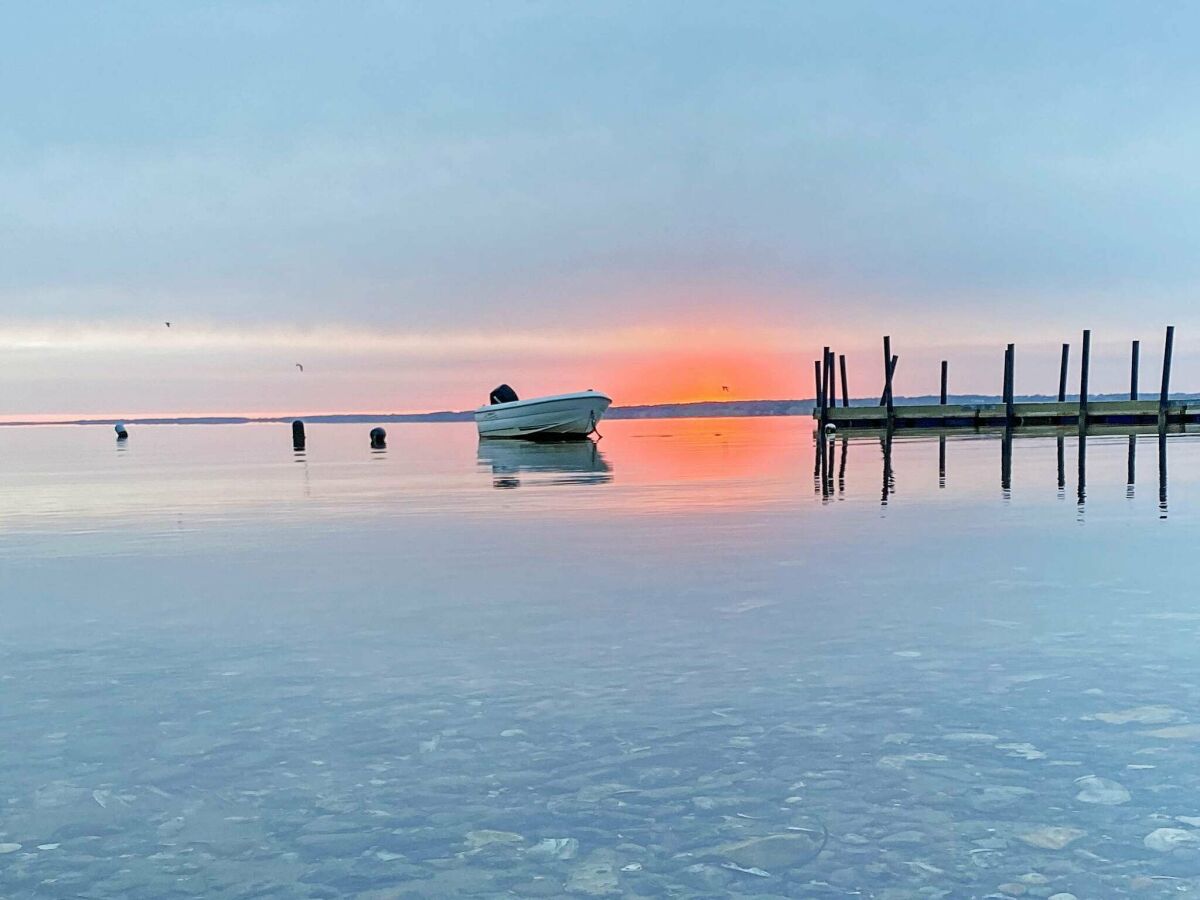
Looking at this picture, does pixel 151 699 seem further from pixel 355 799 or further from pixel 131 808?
pixel 355 799

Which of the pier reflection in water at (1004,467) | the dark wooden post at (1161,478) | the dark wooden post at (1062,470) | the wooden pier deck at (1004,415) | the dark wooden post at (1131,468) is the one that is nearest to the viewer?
the dark wooden post at (1161,478)

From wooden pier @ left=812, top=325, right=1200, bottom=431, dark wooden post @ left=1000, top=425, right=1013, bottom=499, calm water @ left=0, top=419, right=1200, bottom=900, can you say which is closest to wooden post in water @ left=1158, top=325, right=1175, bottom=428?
wooden pier @ left=812, top=325, right=1200, bottom=431

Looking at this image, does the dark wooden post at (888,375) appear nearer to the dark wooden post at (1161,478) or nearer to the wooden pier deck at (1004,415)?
the wooden pier deck at (1004,415)

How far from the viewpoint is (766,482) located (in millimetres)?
25656

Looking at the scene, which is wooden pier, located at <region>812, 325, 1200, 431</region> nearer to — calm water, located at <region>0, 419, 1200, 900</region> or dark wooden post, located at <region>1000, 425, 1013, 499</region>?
dark wooden post, located at <region>1000, 425, 1013, 499</region>

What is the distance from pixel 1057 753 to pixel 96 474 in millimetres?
36197

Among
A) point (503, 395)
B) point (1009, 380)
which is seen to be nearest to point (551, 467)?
point (503, 395)

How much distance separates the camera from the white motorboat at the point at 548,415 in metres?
55.1

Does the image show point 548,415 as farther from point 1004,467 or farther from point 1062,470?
point 1062,470

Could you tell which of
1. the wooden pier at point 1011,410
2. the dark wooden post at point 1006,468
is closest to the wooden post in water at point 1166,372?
the wooden pier at point 1011,410

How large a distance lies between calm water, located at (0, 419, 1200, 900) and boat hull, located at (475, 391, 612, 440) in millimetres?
40506

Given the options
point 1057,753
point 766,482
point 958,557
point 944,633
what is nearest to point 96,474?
point 766,482

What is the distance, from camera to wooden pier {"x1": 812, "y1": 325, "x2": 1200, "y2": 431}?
201 feet

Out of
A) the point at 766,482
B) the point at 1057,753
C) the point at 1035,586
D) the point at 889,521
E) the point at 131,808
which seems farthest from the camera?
the point at 766,482
